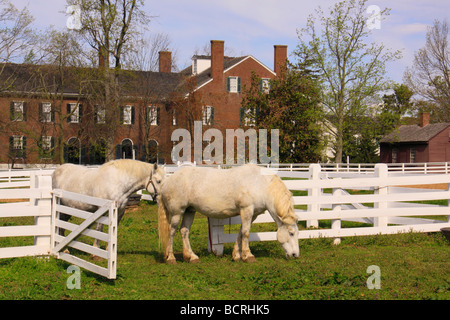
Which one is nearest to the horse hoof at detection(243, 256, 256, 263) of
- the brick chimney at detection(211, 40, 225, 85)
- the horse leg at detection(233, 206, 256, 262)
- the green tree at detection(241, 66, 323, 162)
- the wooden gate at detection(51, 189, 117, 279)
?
the horse leg at detection(233, 206, 256, 262)

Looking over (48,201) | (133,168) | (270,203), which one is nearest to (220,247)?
(270,203)

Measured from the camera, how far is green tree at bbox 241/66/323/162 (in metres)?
37.5

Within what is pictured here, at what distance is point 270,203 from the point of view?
28.5 feet

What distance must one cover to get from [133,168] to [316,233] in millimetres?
4043

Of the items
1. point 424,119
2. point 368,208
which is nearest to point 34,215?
point 368,208

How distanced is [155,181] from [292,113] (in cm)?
2972

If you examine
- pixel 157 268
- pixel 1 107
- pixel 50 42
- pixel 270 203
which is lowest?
pixel 157 268

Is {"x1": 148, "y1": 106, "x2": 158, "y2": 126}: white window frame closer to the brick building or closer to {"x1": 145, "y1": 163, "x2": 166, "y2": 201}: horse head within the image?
the brick building

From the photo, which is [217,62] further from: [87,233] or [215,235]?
[87,233]

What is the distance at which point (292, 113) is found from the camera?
126 ft

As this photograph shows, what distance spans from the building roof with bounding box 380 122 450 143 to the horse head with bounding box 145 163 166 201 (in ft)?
127

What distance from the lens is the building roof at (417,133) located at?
1843 inches
